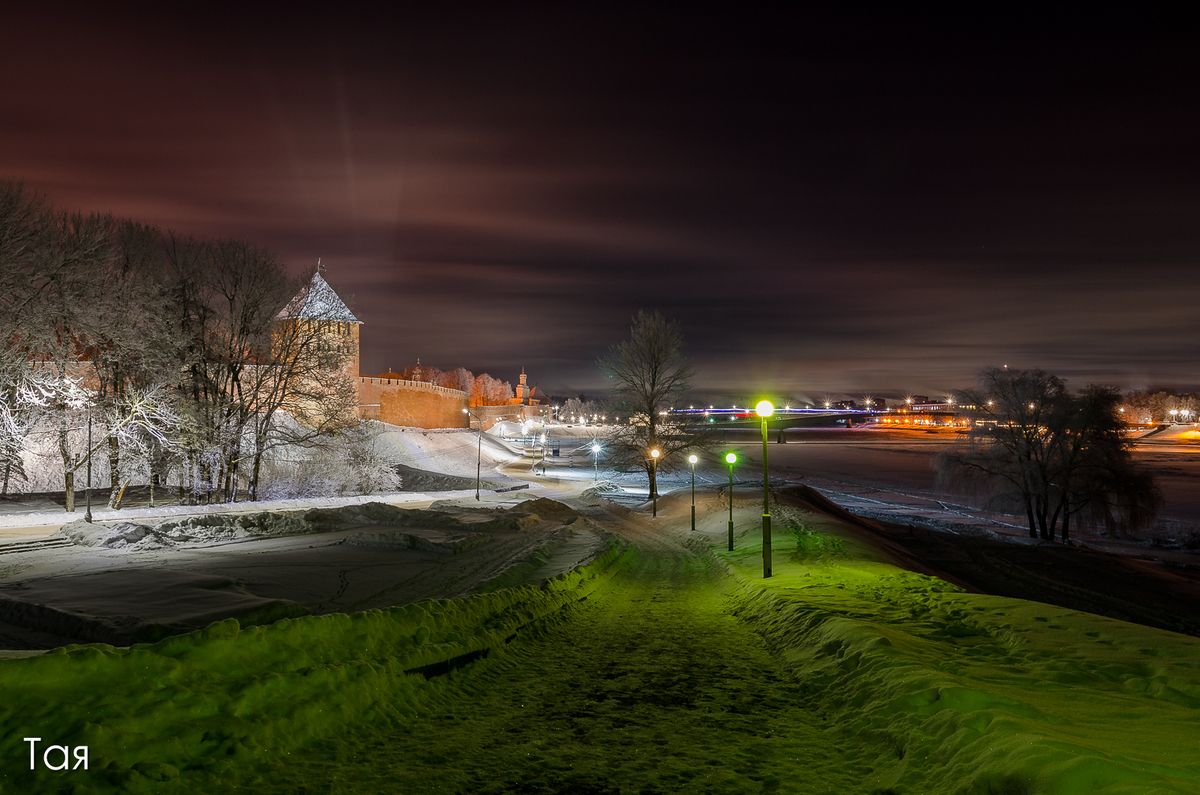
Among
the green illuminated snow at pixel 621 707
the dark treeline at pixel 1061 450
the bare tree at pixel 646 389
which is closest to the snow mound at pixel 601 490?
the bare tree at pixel 646 389

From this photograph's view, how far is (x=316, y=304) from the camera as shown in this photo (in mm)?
49344

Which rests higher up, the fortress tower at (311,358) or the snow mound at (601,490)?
the fortress tower at (311,358)

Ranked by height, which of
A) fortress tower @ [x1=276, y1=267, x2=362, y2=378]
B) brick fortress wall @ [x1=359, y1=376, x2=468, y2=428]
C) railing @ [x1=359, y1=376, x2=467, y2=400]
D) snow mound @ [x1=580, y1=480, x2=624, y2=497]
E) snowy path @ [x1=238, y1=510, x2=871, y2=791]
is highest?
fortress tower @ [x1=276, y1=267, x2=362, y2=378]

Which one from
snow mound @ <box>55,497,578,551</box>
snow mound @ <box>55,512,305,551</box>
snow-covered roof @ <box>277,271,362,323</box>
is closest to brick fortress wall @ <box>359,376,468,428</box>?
snow-covered roof @ <box>277,271,362,323</box>

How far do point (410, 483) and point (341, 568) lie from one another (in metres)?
42.0

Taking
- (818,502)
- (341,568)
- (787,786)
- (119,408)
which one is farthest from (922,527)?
(119,408)

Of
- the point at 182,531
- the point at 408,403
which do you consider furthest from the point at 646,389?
the point at 408,403

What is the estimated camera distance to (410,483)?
6053 cm

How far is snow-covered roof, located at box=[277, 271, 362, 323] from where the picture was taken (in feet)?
148

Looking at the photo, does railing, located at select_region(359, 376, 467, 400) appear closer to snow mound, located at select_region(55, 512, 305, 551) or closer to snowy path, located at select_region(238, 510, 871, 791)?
snow mound, located at select_region(55, 512, 305, 551)

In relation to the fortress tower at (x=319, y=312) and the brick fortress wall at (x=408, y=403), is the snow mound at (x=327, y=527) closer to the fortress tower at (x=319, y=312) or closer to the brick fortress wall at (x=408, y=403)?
the fortress tower at (x=319, y=312)

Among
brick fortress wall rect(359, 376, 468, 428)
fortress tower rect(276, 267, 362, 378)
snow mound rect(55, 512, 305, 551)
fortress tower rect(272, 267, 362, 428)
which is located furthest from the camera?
brick fortress wall rect(359, 376, 468, 428)

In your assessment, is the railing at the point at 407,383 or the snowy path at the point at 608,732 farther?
the railing at the point at 407,383

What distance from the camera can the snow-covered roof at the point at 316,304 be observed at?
45188 mm
